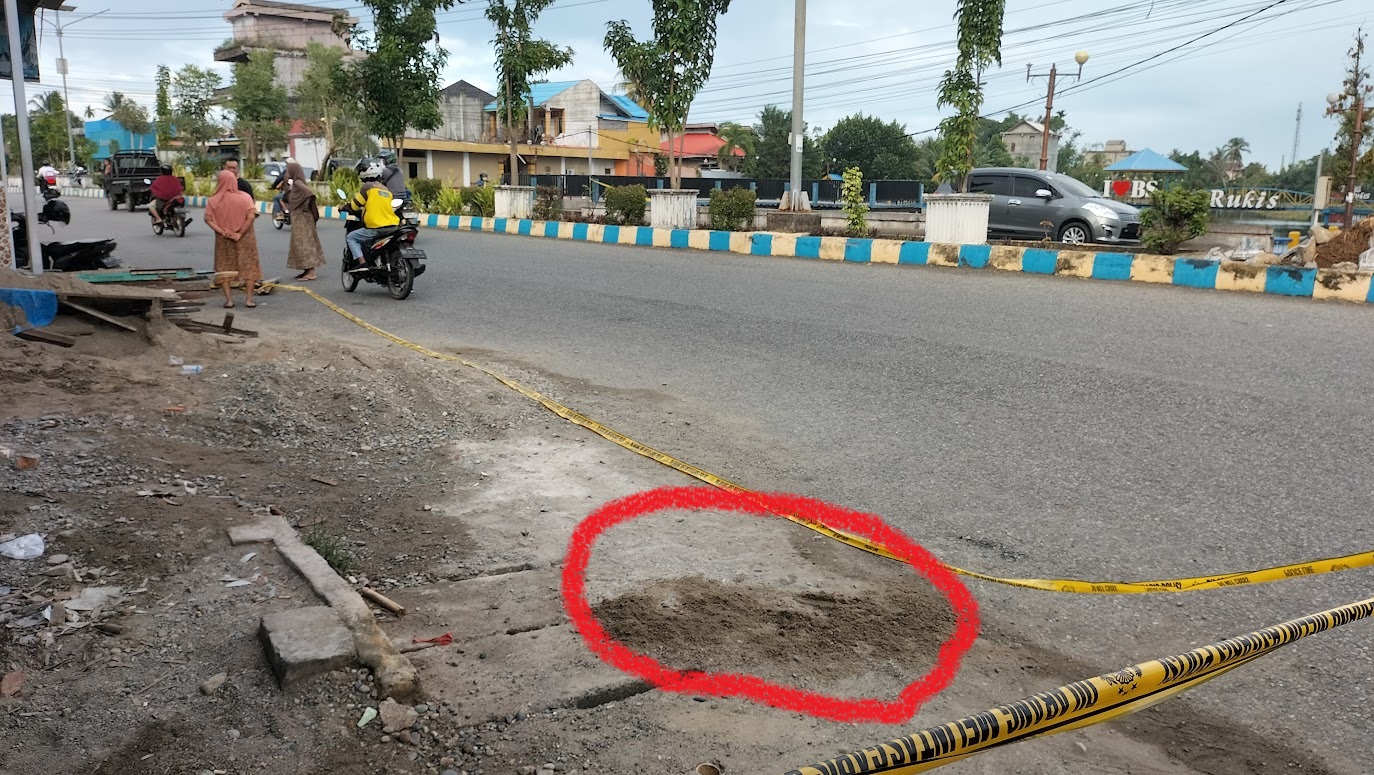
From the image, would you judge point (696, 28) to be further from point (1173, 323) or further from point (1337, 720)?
point (1337, 720)

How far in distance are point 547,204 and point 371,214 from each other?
45.7ft

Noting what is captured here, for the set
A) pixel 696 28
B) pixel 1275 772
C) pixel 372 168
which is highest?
pixel 696 28

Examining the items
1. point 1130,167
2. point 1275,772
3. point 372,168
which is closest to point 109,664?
point 1275,772

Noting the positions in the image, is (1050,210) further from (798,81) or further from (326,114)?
(326,114)

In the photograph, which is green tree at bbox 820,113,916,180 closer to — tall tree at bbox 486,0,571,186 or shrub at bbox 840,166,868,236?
tall tree at bbox 486,0,571,186

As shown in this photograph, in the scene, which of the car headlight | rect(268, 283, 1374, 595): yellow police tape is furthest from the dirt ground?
the car headlight

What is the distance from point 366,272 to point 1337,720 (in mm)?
11006

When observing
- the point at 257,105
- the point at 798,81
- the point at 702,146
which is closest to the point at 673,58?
the point at 798,81

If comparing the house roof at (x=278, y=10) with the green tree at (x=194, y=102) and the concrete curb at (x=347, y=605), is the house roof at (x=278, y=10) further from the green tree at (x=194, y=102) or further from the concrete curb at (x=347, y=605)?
the concrete curb at (x=347, y=605)

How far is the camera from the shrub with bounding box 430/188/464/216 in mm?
27914

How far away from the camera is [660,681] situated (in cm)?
306

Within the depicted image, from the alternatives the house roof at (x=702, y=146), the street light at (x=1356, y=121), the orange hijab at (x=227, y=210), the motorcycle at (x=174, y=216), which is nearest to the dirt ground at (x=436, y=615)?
the orange hijab at (x=227, y=210)

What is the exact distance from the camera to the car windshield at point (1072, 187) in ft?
57.0

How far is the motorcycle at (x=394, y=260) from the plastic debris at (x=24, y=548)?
7.76 m
